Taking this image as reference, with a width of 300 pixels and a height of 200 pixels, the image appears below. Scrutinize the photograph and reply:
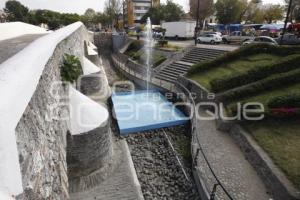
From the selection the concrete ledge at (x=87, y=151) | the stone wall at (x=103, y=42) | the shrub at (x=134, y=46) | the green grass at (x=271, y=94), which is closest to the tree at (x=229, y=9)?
the shrub at (x=134, y=46)

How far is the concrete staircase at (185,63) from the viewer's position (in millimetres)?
20172

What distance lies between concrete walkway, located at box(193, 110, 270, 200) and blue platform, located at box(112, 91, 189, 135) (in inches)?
93.7

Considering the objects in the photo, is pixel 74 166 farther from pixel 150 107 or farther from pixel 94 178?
pixel 150 107

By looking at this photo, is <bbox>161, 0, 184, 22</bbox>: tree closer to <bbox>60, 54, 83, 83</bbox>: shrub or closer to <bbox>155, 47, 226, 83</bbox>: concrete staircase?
<bbox>155, 47, 226, 83</bbox>: concrete staircase

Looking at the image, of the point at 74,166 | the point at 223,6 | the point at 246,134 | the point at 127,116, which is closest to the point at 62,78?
the point at 74,166

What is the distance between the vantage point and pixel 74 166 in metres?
7.90

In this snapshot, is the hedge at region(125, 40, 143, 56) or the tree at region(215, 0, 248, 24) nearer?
the hedge at region(125, 40, 143, 56)

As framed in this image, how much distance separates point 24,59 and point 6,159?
8.51ft

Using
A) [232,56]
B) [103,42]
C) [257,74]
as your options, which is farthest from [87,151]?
[103,42]

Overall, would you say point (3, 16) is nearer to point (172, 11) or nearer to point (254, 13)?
point (172, 11)

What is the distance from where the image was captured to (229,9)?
45781mm

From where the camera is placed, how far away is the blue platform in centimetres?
1253

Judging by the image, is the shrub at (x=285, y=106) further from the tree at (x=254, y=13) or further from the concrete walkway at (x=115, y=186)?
the tree at (x=254, y=13)

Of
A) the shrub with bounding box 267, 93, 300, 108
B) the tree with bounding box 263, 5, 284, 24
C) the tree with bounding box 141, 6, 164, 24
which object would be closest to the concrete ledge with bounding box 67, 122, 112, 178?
the shrub with bounding box 267, 93, 300, 108
